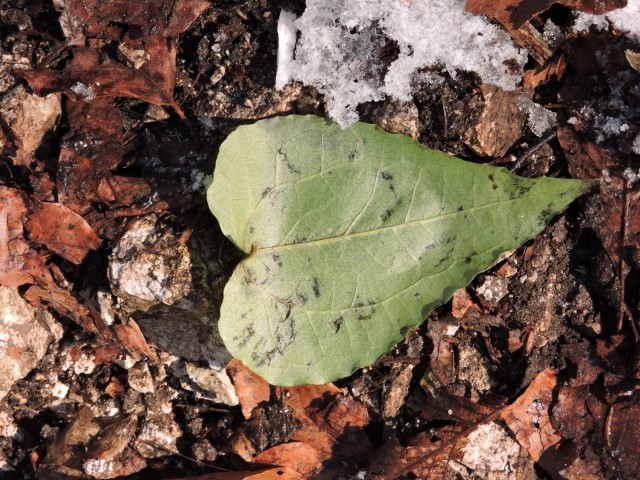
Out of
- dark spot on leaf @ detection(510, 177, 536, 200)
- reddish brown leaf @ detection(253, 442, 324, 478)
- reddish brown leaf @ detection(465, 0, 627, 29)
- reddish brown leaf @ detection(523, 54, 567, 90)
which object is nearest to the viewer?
dark spot on leaf @ detection(510, 177, 536, 200)

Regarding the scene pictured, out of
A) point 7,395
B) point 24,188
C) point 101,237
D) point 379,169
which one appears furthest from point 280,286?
point 7,395

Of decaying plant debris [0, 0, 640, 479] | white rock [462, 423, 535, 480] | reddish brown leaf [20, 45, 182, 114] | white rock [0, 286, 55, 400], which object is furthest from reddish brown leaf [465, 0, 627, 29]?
white rock [0, 286, 55, 400]

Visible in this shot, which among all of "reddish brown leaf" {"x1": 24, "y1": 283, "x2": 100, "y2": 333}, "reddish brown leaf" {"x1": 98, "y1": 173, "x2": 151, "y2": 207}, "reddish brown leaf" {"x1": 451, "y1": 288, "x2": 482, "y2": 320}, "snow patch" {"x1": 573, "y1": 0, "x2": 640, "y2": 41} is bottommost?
"reddish brown leaf" {"x1": 24, "y1": 283, "x2": 100, "y2": 333}

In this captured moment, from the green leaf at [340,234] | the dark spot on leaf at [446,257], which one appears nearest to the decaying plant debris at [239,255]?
the green leaf at [340,234]

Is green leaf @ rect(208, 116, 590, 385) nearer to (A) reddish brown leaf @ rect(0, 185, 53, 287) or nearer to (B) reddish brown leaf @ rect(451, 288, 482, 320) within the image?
(B) reddish brown leaf @ rect(451, 288, 482, 320)

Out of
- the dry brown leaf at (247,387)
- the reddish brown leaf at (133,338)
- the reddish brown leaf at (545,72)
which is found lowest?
the dry brown leaf at (247,387)

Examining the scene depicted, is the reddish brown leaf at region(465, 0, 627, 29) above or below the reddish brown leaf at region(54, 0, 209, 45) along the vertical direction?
above

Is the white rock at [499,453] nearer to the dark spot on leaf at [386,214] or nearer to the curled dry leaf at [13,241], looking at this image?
the dark spot on leaf at [386,214]

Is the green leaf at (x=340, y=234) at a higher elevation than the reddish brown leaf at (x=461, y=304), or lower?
higher
